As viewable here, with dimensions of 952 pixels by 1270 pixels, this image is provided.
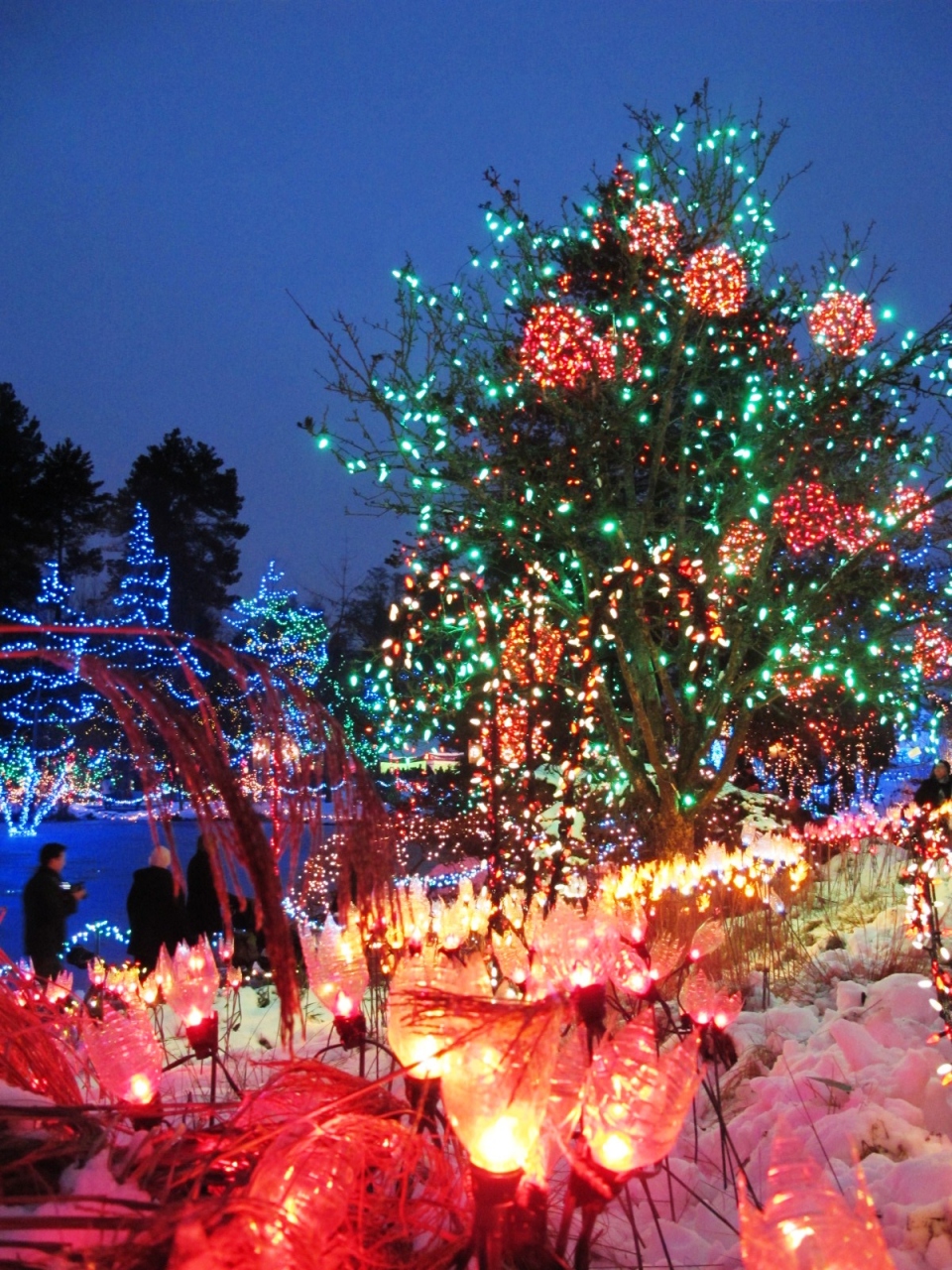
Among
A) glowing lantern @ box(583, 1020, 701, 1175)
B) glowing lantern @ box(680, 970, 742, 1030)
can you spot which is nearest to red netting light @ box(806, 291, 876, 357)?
glowing lantern @ box(680, 970, 742, 1030)

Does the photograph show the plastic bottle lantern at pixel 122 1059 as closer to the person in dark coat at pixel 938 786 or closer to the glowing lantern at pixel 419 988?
the glowing lantern at pixel 419 988

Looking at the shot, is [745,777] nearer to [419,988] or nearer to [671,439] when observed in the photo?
[671,439]

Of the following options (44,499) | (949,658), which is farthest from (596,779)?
(44,499)

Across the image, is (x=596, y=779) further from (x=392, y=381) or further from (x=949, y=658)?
(x=392, y=381)

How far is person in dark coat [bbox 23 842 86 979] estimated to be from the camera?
672 centimetres

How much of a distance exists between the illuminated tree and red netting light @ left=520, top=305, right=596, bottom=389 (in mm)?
21

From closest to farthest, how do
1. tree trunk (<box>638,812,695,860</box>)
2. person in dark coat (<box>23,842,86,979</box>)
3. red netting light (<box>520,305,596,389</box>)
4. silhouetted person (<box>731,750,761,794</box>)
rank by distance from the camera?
person in dark coat (<box>23,842,86,979</box>)
red netting light (<box>520,305,596,389</box>)
tree trunk (<box>638,812,695,860</box>)
silhouetted person (<box>731,750,761,794</box>)

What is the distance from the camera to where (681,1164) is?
3.02 meters

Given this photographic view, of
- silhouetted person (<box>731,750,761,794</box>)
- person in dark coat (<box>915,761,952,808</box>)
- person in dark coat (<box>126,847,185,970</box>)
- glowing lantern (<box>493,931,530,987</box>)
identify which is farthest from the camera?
silhouetted person (<box>731,750,761,794</box>)

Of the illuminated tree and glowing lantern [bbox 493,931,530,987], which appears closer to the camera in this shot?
glowing lantern [bbox 493,931,530,987]

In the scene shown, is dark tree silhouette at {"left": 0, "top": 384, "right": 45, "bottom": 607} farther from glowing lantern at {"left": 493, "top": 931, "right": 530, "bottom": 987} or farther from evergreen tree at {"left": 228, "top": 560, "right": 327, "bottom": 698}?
glowing lantern at {"left": 493, "top": 931, "right": 530, "bottom": 987}

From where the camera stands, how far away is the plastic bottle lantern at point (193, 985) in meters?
2.50

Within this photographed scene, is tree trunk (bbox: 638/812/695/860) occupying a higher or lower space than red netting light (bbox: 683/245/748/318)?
lower

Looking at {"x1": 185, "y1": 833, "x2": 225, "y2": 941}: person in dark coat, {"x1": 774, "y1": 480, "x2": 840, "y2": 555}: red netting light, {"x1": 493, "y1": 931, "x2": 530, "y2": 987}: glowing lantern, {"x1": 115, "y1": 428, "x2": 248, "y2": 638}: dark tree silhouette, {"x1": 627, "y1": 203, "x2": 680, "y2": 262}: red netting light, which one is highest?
{"x1": 115, "y1": 428, "x2": 248, "y2": 638}: dark tree silhouette
